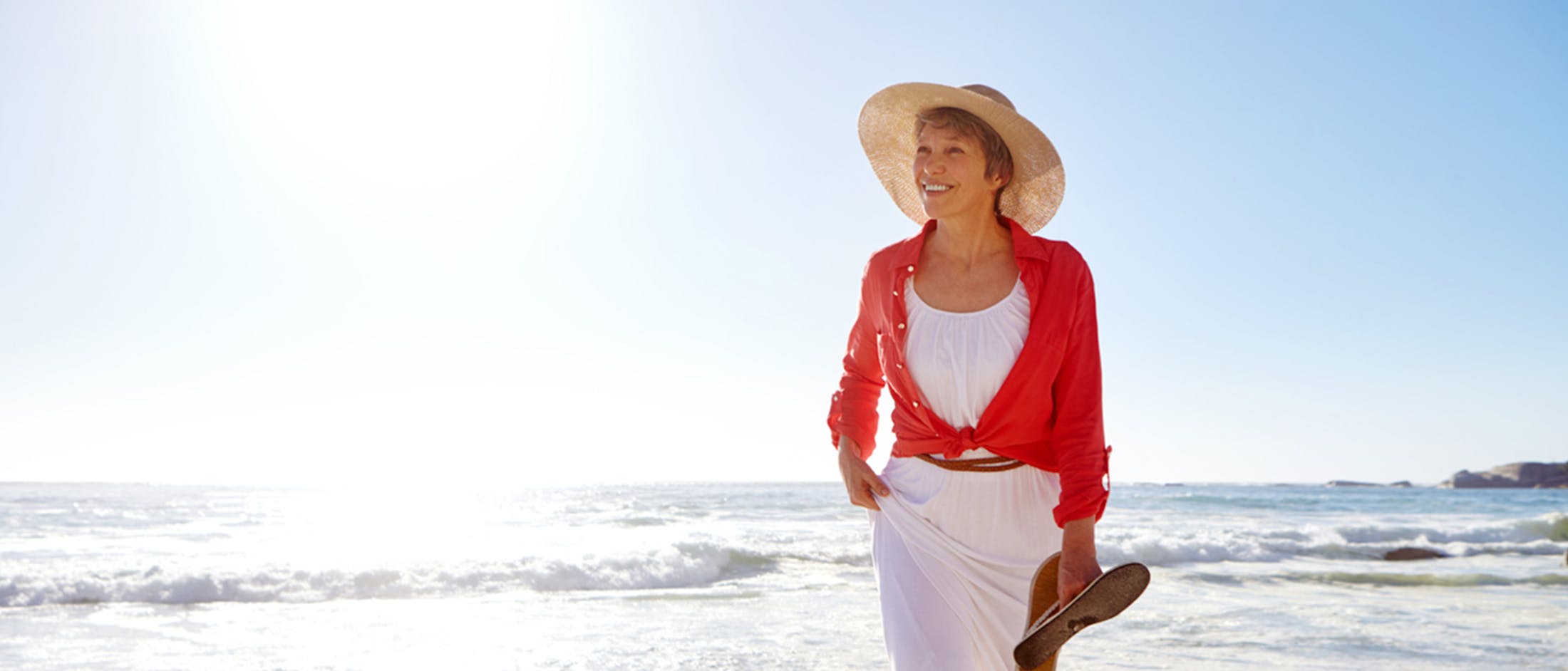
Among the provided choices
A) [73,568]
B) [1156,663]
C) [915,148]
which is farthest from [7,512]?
[915,148]

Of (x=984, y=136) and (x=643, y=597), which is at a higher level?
(x=984, y=136)

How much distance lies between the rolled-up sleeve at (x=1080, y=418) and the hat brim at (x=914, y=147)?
28 centimetres

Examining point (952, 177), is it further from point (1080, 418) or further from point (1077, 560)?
point (1077, 560)

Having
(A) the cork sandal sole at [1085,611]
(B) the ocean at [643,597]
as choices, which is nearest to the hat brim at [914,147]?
(A) the cork sandal sole at [1085,611]

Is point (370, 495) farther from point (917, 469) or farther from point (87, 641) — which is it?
point (917, 469)

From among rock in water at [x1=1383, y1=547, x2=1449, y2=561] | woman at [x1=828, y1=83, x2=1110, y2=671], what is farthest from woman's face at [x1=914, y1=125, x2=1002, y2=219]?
rock in water at [x1=1383, y1=547, x2=1449, y2=561]

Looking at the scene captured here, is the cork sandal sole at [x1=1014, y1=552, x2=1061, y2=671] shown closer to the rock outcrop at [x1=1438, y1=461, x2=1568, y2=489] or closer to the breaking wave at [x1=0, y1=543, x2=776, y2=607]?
the breaking wave at [x1=0, y1=543, x2=776, y2=607]

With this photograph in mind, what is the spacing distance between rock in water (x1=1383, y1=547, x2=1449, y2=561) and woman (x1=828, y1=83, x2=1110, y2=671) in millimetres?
16075

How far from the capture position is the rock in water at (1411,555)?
15.8 m

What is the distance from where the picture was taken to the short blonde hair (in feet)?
7.48

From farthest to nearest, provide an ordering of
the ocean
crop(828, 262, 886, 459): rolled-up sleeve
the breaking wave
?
the breaking wave
the ocean
crop(828, 262, 886, 459): rolled-up sleeve

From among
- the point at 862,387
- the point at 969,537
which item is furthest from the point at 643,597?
the point at 969,537

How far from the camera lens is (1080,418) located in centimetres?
201

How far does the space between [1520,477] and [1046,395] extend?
7732cm
